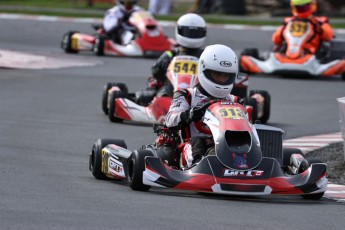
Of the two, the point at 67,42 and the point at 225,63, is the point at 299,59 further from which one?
the point at 225,63

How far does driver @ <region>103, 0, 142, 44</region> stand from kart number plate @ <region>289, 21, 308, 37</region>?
3.95 metres

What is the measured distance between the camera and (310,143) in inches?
501

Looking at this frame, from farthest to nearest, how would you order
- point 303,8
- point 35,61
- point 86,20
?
point 86,20, point 35,61, point 303,8

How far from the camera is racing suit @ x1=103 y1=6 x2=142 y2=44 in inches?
868

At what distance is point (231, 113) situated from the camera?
8.93 meters

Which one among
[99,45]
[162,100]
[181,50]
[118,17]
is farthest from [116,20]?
[162,100]

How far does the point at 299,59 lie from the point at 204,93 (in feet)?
32.7

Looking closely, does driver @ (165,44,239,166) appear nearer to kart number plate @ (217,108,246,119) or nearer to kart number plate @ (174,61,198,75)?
kart number plate @ (217,108,246,119)

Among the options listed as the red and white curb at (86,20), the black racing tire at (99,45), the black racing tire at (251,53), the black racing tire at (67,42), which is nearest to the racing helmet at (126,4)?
the black racing tire at (99,45)

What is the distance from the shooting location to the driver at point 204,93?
938 centimetres

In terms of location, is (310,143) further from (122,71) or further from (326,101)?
(122,71)

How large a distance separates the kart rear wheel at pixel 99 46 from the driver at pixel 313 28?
399cm

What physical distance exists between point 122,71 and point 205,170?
11.6m

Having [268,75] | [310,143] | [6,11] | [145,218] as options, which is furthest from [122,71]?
[145,218]
